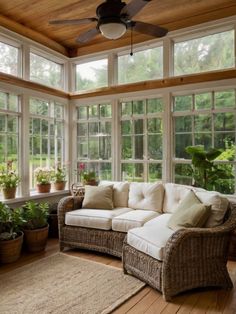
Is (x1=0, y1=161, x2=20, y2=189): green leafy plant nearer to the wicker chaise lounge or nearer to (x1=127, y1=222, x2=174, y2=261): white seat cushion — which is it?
(x1=127, y1=222, x2=174, y2=261): white seat cushion

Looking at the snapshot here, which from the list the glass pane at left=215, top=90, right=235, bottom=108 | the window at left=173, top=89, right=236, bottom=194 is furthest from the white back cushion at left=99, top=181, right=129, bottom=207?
the glass pane at left=215, top=90, right=235, bottom=108

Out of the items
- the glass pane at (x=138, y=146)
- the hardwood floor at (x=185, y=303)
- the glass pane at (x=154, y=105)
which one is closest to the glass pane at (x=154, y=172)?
the glass pane at (x=138, y=146)

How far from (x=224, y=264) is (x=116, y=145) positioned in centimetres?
277

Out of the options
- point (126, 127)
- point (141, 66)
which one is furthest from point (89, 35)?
point (126, 127)

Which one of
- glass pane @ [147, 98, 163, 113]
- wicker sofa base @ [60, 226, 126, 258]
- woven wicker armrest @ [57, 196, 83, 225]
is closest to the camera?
wicker sofa base @ [60, 226, 126, 258]

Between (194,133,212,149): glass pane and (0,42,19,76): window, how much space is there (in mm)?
3121

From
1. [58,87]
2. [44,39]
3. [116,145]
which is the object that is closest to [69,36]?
[44,39]

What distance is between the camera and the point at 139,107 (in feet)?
15.4

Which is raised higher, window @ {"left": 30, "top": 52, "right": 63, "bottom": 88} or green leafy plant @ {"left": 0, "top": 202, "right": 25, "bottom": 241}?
window @ {"left": 30, "top": 52, "right": 63, "bottom": 88}

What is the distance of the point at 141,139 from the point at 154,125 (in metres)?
0.34

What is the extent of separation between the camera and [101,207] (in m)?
3.84

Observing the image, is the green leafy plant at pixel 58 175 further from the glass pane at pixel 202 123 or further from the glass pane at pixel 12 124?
the glass pane at pixel 202 123

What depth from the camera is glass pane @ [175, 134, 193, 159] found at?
4.27 metres

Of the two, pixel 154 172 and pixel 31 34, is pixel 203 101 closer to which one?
pixel 154 172
